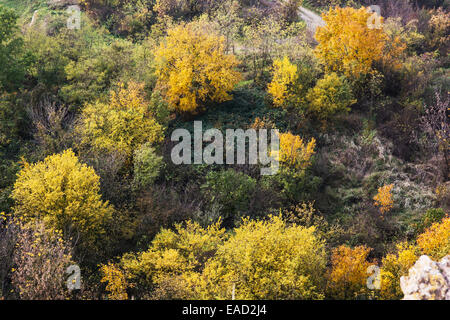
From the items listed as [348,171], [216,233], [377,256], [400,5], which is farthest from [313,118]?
[400,5]

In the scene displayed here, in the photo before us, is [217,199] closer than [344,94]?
Yes

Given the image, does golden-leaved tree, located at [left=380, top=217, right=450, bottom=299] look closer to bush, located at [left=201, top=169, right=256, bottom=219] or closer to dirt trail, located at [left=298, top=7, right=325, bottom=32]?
bush, located at [left=201, top=169, right=256, bottom=219]

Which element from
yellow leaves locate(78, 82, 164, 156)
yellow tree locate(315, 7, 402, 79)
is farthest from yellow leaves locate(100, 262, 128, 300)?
yellow tree locate(315, 7, 402, 79)

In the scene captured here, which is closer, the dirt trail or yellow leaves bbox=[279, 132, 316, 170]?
yellow leaves bbox=[279, 132, 316, 170]

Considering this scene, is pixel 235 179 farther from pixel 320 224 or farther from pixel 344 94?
pixel 344 94

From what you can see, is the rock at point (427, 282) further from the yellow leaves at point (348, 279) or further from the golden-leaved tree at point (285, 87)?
the golden-leaved tree at point (285, 87)

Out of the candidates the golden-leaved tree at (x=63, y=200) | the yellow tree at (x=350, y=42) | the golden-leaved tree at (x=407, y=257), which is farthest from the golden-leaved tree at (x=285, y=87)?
the golden-leaved tree at (x=63, y=200)
